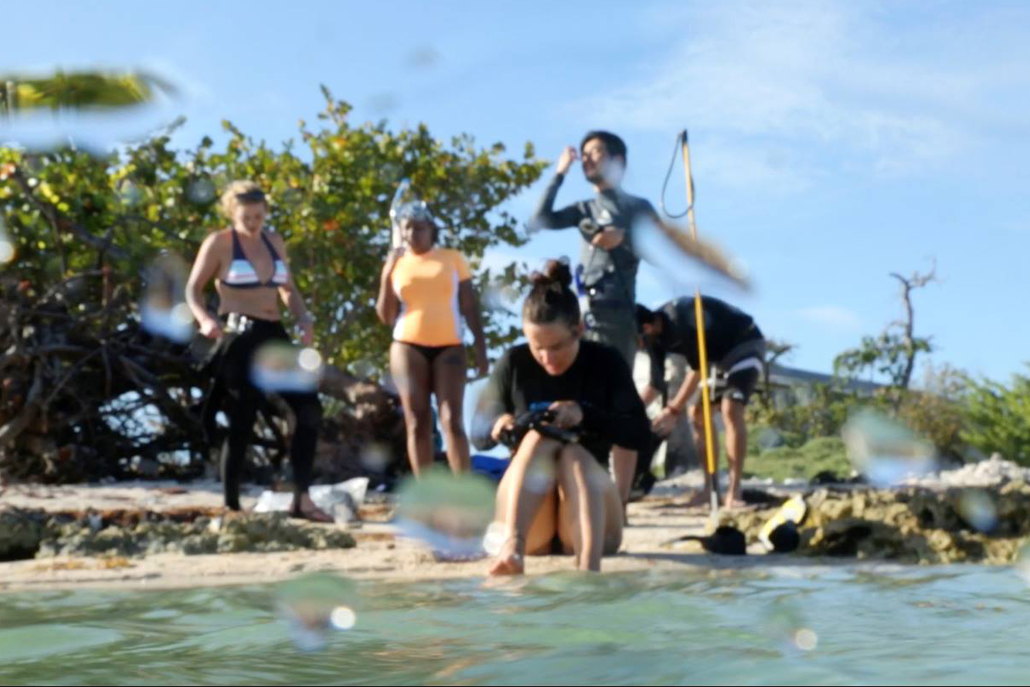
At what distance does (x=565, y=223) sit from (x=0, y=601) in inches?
150

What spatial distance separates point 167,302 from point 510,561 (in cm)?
690

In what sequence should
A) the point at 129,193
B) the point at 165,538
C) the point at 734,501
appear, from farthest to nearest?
the point at 129,193, the point at 734,501, the point at 165,538

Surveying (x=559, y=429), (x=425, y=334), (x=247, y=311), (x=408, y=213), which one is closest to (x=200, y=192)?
(x=247, y=311)

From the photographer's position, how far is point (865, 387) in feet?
76.0

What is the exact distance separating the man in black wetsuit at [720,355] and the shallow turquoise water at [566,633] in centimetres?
288

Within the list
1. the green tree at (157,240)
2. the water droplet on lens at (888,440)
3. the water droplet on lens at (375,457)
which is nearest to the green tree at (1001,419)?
the water droplet on lens at (888,440)

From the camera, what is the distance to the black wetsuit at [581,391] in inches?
204

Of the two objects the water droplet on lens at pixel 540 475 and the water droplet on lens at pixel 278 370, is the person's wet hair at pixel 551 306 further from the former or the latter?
the water droplet on lens at pixel 278 370

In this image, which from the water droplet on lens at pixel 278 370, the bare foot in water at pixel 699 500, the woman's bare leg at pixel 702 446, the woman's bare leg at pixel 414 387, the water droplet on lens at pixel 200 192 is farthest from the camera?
the water droplet on lens at pixel 200 192

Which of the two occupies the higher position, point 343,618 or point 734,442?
point 734,442

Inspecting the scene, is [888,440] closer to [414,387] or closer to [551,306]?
[414,387]

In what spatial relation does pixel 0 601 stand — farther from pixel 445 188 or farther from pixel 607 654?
pixel 445 188

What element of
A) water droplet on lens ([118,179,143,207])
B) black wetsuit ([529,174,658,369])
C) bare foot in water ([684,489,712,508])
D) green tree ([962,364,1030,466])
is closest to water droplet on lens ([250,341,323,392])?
black wetsuit ([529,174,658,369])

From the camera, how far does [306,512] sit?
7.32m
